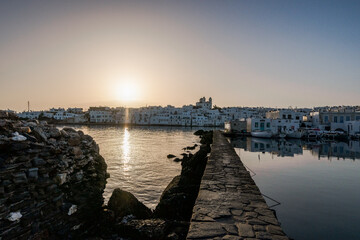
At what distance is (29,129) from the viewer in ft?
22.2

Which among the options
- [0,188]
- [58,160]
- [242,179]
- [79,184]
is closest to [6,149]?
[0,188]

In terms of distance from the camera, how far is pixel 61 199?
22.4 feet

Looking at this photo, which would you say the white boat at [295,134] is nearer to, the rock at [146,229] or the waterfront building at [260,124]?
the waterfront building at [260,124]

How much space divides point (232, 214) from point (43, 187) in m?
5.24

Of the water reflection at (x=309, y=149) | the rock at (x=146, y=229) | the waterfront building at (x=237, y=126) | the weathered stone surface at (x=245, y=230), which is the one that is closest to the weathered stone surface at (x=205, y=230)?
the weathered stone surface at (x=245, y=230)

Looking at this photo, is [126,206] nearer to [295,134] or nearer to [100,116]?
[295,134]

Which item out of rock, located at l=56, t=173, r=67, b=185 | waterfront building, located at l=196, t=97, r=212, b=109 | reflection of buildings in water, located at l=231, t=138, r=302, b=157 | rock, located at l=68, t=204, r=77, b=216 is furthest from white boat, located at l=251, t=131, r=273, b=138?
waterfront building, located at l=196, t=97, r=212, b=109

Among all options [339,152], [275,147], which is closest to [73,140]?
[275,147]

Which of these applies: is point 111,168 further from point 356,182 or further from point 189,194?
point 356,182

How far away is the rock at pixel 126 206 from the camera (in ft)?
26.2

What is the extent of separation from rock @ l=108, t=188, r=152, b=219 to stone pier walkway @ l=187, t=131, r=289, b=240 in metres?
2.87

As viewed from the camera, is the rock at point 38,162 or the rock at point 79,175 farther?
the rock at point 79,175

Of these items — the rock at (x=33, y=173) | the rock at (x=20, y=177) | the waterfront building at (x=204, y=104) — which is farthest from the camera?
the waterfront building at (x=204, y=104)

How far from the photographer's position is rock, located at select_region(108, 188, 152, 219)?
799 centimetres
